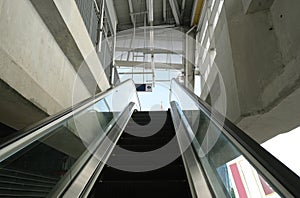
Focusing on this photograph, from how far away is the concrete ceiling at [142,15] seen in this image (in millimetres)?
9586

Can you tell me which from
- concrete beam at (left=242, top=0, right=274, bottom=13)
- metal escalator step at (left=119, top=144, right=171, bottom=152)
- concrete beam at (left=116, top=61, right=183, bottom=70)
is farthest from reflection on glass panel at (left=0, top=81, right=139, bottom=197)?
concrete beam at (left=116, top=61, right=183, bottom=70)

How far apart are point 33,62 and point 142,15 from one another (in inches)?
302

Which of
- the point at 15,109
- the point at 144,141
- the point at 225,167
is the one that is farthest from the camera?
the point at 144,141

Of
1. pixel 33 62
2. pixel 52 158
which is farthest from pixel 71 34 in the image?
pixel 52 158

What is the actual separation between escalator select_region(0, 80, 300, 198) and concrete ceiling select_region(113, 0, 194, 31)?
6.38 meters

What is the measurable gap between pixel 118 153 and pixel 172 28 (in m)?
8.24

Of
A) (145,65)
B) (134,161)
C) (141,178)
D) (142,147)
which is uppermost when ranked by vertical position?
(145,65)

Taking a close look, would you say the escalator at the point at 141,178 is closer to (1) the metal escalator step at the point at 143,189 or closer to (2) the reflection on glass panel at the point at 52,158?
(1) the metal escalator step at the point at 143,189

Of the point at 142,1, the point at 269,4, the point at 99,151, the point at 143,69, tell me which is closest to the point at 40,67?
the point at 99,151

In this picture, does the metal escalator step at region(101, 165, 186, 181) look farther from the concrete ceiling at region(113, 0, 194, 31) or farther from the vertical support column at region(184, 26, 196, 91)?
the concrete ceiling at region(113, 0, 194, 31)

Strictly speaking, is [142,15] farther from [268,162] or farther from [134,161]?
[268,162]

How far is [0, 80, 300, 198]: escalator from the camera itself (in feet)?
5.13

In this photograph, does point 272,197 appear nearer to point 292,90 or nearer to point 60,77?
point 292,90

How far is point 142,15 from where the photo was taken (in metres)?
10.3
